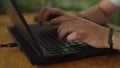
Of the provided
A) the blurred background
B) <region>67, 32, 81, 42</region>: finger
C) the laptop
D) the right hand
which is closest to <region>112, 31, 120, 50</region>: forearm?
the laptop

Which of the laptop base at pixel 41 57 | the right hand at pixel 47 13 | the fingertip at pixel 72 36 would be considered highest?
the fingertip at pixel 72 36

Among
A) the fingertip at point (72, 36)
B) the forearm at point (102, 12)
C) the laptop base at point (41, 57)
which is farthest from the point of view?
the forearm at point (102, 12)

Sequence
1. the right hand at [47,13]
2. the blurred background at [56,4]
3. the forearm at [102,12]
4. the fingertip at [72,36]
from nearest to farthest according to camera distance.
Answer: the fingertip at [72,36] → the right hand at [47,13] → the forearm at [102,12] → the blurred background at [56,4]

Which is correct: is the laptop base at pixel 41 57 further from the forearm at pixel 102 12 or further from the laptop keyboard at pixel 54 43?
the forearm at pixel 102 12

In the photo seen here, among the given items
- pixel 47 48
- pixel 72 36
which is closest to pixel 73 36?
pixel 72 36

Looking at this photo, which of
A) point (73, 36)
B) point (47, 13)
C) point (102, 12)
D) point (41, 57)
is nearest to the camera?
point (41, 57)

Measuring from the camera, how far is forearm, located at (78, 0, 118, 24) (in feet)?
4.52

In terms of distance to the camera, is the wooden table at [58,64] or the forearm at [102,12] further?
the forearm at [102,12]

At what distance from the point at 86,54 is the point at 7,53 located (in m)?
0.28

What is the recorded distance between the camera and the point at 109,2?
1.49m

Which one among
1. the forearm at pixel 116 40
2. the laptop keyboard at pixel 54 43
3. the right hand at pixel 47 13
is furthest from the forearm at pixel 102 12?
the forearm at pixel 116 40

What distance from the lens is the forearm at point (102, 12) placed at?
→ 1.38 metres

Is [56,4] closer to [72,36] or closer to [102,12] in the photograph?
[102,12]

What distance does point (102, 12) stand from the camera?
146 cm
